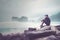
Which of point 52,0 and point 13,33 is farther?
point 52,0

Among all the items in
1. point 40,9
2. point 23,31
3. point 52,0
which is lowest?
point 23,31

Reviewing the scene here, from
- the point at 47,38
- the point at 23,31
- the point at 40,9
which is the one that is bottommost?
the point at 47,38

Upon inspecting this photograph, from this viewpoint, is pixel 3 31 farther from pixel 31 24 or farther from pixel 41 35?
pixel 41 35

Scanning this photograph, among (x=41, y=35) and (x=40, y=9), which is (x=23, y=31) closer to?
(x=41, y=35)

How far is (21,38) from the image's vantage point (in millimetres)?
2062

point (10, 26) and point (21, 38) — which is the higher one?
point (10, 26)

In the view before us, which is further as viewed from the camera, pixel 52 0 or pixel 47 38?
pixel 52 0

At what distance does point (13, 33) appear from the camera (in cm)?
207

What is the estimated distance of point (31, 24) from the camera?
2.14 m

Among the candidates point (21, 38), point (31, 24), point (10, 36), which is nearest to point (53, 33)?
point (31, 24)

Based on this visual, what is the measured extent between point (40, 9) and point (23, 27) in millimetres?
405

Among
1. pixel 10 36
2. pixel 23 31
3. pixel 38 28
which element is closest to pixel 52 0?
pixel 38 28

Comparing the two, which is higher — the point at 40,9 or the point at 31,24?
the point at 40,9

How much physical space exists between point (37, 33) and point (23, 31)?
0.72ft
